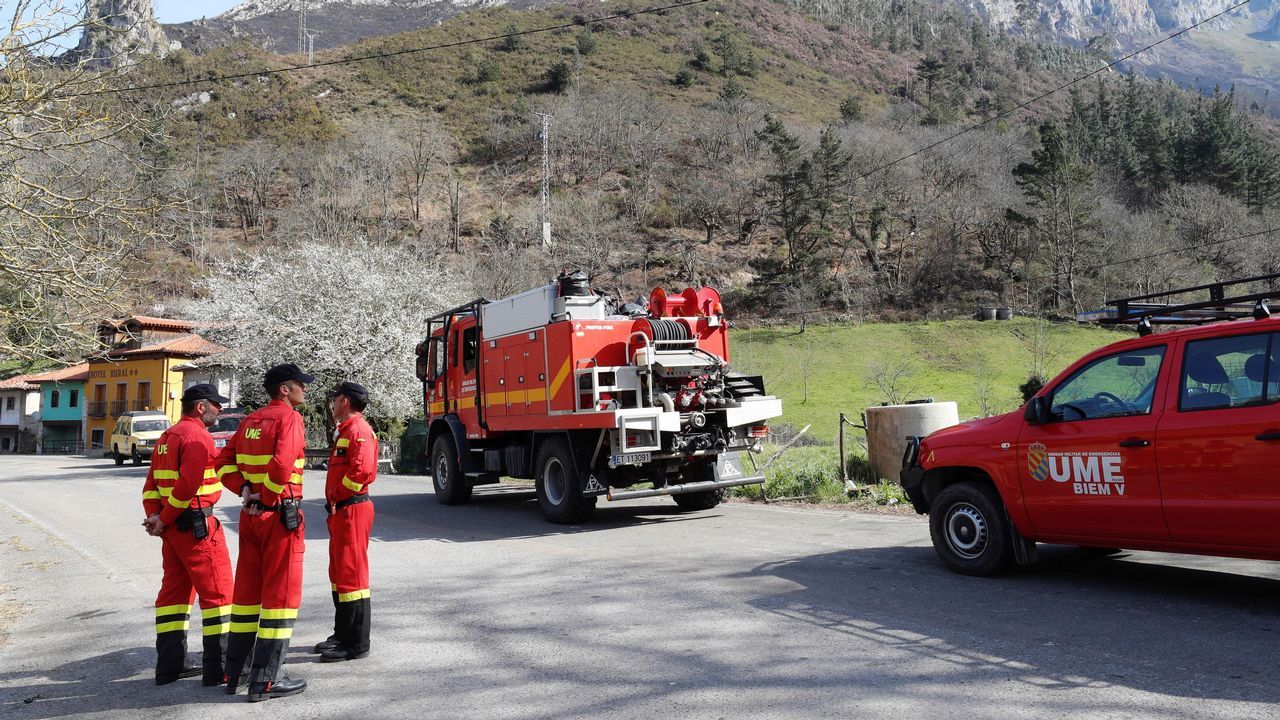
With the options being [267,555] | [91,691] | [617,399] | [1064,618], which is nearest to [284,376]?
[267,555]

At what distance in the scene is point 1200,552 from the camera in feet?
18.5

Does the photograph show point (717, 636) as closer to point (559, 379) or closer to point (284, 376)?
point (284, 376)

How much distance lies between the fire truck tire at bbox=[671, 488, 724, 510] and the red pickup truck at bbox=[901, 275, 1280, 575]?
506 cm

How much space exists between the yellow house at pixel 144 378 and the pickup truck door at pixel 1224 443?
47077 mm

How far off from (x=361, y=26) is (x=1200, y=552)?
169m

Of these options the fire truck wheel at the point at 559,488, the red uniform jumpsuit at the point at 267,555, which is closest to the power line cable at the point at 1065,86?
the fire truck wheel at the point at 559,488

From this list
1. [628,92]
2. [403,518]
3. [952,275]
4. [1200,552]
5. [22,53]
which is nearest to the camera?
[1200,552]

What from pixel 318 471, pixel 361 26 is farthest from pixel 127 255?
pixel 361 26

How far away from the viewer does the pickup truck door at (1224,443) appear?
5227 mm

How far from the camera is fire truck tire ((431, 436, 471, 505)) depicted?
45.3ft

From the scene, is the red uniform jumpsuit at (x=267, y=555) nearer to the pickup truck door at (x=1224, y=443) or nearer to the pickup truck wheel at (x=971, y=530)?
the pickup truck wheel at (x=971, y=530)

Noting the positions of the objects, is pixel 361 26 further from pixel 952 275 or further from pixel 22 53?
pixel 22 53

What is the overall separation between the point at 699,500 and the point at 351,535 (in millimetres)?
7495

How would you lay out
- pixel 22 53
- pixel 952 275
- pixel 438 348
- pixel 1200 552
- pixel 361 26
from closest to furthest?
pixel 1200 552
pixel 22 53
pixel 438 348
pixel 952 275
pixel 361 26
